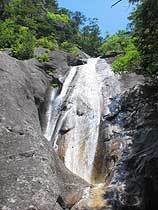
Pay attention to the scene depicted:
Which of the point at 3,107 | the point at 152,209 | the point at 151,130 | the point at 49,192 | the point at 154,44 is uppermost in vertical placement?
the point at 154,44

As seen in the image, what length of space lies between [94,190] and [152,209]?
2.32 m

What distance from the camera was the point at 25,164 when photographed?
1259 cm

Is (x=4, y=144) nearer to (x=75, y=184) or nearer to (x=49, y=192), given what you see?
(x=49, y=192)

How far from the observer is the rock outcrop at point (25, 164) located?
1155cm

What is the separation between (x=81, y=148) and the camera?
18.6 meters

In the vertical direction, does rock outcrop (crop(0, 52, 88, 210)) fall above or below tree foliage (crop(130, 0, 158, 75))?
below

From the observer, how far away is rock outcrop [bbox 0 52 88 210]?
11.5 meters

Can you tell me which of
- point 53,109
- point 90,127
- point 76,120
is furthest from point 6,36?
point 90,127

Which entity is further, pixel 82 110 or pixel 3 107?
pixel 82 110

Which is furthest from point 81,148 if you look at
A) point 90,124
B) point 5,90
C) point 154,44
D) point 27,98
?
point 154,44

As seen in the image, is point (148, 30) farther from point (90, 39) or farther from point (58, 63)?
point (90, 39)

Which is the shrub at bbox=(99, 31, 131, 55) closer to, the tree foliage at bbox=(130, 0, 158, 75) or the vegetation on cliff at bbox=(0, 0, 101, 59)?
the vegetation on cliff at bbox=(0, 0, 101, 59)

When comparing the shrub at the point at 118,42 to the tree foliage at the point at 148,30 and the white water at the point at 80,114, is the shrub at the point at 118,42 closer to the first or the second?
the white water at the point at 80,114

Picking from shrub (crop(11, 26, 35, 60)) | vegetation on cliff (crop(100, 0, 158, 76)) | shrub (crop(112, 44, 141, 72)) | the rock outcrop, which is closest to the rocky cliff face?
the rock outcrop
